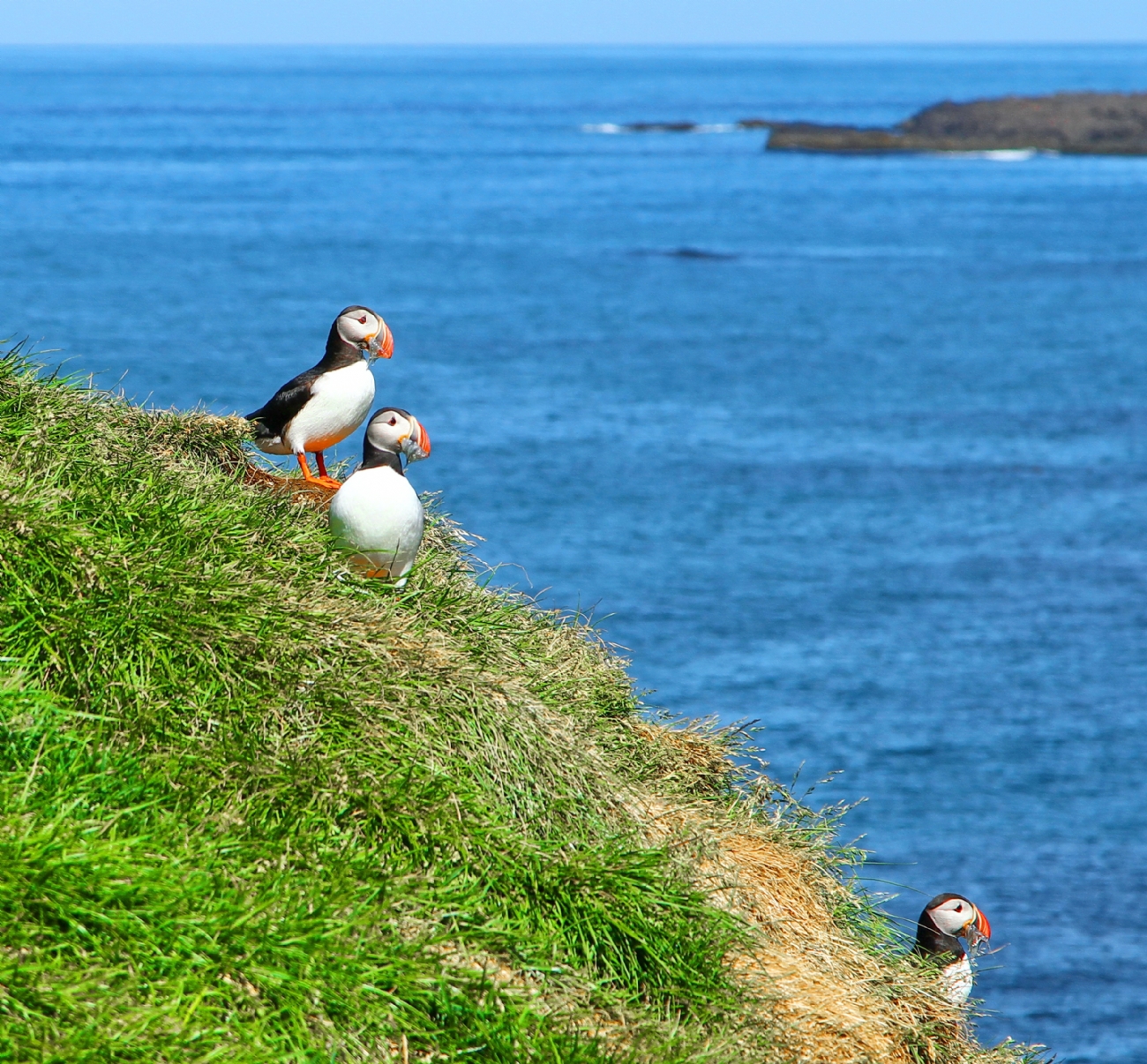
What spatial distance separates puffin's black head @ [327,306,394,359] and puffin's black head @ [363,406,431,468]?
0.63 meters

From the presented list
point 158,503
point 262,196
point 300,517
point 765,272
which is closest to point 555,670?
point 300,517

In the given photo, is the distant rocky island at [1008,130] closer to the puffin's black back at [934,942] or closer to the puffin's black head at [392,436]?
the puffin's black back at [934,942]

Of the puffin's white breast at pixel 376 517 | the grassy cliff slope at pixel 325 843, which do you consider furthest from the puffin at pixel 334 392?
the puffin's white breast at pixel 376 517

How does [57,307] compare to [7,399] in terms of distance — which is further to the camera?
[57,307]

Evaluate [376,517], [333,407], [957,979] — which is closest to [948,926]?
[957,979]

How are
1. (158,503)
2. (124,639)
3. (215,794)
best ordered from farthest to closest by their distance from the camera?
(158,503)
(124,639)
(215,794)

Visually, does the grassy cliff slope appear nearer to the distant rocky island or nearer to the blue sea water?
the blue sea water

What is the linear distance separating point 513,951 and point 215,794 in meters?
1.00

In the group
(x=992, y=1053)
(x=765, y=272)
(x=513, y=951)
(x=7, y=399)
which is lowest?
(x=765, y=272)

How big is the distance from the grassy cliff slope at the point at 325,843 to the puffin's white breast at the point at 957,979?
0.23m

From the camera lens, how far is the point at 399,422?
17.9 ft

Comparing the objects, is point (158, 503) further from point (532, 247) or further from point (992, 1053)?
point (532, 247)

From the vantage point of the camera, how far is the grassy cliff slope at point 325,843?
11.7 feet

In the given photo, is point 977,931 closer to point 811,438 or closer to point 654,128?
point 811,438
